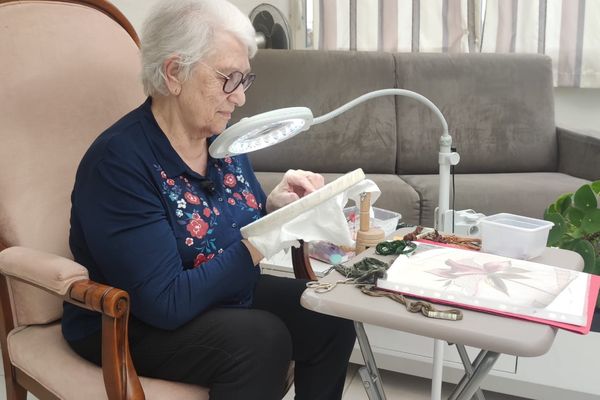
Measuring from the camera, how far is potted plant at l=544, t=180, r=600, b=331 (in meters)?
1.51

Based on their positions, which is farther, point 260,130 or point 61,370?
point 61,370

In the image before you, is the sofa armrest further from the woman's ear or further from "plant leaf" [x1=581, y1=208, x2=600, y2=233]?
the woman's ear

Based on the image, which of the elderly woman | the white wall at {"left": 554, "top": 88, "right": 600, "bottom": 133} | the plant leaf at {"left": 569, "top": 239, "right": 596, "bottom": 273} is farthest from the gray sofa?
the elderly woman

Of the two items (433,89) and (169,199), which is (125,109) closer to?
(169,199)

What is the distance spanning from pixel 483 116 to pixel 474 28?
25.3 inches

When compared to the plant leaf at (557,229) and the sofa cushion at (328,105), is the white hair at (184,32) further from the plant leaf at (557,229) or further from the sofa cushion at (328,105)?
the sofa cushion at (328,105)

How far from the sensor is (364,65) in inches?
118

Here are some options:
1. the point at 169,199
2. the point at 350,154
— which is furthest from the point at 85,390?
the point at 350,154

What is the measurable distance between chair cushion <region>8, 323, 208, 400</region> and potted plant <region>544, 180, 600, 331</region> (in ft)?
3.29

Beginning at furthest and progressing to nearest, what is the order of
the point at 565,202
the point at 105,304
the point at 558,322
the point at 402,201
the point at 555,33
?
the point at 555,33, the point at 402,201, the point at 565,202, the point at 105,304, the point at 558,322

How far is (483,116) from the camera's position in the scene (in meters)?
2.94

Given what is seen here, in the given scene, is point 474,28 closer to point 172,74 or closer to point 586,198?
point 586,198

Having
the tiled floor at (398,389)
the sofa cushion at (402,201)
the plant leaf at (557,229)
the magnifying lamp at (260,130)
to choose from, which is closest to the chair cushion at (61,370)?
the magnifying lamp at (260,130)

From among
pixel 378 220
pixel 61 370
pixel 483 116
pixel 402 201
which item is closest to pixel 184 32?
pixel 61 370
